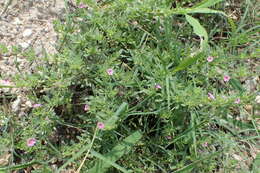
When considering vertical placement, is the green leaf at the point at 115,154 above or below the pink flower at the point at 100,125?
below

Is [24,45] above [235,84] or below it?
above

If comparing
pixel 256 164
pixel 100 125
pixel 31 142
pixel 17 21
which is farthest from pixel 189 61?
pixel 17 21

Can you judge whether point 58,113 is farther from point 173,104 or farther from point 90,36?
point 173,104

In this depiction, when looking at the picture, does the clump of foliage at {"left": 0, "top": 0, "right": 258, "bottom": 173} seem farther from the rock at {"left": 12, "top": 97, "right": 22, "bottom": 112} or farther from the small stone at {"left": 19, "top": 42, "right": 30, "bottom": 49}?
the small stone at {"left": 19, "top": 42, "right": 30, "bottom": 49}

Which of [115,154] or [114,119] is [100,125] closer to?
[114,119]

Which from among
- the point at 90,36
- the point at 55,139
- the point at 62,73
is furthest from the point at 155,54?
the point at 55,139

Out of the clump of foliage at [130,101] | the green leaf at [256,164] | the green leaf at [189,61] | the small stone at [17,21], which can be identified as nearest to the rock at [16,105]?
the clump of foliage at [130,101]

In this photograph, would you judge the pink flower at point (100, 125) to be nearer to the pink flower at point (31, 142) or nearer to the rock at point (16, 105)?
the pink flower at point (31, 142)
